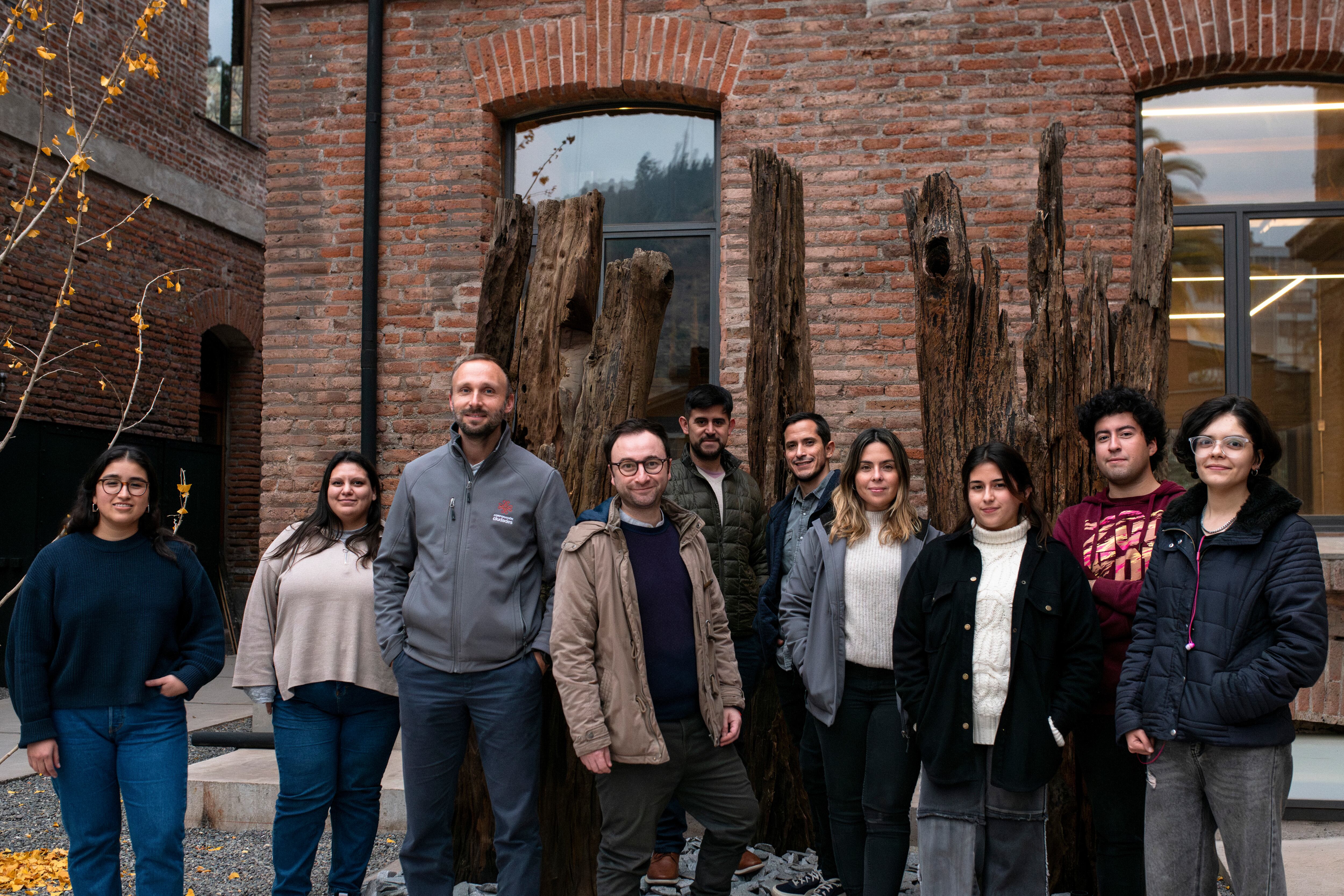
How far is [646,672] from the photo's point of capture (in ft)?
10.7

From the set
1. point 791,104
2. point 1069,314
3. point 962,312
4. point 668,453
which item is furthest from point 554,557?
point 791,104

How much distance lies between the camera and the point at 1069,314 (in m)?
4.06

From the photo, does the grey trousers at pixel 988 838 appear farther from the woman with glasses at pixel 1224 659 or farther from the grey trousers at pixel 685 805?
the grey trousers at pixel 685 805

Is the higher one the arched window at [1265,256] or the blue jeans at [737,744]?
the arched window at [1265,256]

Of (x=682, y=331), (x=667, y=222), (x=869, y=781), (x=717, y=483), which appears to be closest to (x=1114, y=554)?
(x=869, y=781)

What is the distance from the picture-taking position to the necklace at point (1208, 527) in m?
2.87

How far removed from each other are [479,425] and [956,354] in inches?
73.7

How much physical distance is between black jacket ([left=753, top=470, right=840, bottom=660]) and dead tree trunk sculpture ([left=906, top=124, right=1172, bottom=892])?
0.44 metres

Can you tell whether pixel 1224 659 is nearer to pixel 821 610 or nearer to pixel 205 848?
pixel 821 610

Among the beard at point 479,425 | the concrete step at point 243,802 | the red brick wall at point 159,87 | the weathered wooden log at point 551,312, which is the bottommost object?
the concrete step at point 243,802

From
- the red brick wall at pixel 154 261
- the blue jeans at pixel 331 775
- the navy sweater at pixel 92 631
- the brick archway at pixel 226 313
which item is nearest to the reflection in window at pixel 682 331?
the blue jeans at pixel 331 775

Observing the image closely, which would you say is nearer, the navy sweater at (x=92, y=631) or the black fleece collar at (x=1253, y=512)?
the black fleece collar at (x=1253, y=512)

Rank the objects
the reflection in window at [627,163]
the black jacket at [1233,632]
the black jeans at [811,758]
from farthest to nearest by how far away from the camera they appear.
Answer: the reflection in window at [627,163], the black jeans at [811,758], the black jacket at [1233,632]

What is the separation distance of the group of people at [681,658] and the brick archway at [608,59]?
3.82 metres
